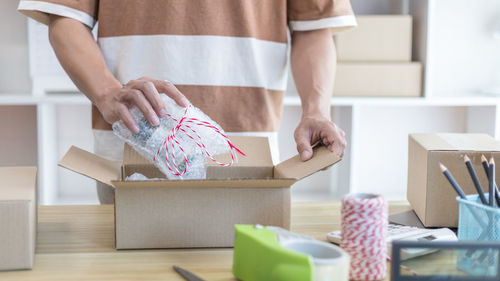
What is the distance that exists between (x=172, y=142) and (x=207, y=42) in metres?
0.47

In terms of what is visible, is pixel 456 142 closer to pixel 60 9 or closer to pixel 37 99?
pixel 60 9

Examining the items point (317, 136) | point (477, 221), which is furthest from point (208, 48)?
point (477, 221)

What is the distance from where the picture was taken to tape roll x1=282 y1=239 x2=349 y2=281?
70 cm

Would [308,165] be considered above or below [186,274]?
above

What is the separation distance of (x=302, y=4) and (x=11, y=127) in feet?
5.49

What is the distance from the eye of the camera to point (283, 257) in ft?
2.33

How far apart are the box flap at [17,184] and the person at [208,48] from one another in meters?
0.34

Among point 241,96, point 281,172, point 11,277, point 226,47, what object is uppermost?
point 226,47

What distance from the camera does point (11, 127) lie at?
2.65 m

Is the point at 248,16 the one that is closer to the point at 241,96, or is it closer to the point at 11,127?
the point at 241,96

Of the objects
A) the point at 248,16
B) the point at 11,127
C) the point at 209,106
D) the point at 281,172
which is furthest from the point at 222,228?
the point at 11,127

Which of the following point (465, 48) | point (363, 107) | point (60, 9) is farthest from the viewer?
point (363, 107)

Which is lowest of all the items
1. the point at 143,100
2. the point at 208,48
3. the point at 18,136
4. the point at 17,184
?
the point at 18,136

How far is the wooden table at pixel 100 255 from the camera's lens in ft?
2.73
